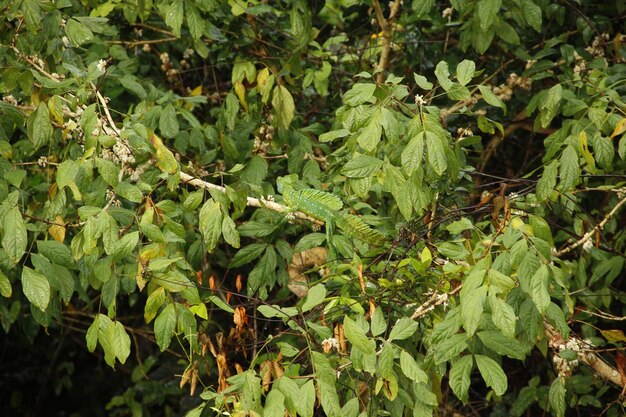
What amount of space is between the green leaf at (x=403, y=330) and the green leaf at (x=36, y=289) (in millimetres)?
739

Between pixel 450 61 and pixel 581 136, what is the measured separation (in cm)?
106

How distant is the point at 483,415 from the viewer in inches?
138

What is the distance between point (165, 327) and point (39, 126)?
605 mm

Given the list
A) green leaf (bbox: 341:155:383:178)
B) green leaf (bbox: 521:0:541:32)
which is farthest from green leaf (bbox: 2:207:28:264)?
green leaf (bbox: 521:0:541:32)

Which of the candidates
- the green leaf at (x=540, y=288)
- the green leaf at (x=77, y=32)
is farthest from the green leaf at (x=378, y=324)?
the green leaf at (x=77, y=32)

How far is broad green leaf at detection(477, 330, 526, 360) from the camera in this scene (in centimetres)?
173

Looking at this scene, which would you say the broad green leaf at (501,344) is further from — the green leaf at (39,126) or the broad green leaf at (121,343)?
the green leaf at (39,126)

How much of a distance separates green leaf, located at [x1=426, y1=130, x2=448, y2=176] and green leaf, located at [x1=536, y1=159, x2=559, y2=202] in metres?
0.37

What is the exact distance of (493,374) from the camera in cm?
172

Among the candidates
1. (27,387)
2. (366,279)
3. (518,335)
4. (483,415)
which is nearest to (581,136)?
(518,335)

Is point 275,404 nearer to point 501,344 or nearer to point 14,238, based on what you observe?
point 501,344

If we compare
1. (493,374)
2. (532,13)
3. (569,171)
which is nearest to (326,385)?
(493,374)

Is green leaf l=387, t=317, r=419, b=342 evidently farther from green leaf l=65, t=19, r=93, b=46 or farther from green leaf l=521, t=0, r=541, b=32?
green leaf l=521, t=0, r=541, b=32

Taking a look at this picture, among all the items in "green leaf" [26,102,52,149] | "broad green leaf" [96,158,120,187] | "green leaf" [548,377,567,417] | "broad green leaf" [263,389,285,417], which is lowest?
"green leaf" [548,377,567,417]
